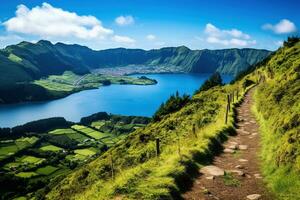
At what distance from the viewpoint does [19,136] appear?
19962 centimetres

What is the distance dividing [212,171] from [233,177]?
1.10 metres

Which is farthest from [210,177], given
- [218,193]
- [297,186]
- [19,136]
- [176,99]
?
[19,136]

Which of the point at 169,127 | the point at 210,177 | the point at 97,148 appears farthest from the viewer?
the point at 97,148

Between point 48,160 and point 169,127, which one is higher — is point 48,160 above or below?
below

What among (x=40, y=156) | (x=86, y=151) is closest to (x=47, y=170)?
(x=40, y=156)

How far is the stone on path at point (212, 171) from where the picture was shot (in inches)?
590

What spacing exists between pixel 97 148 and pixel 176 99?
119 metres

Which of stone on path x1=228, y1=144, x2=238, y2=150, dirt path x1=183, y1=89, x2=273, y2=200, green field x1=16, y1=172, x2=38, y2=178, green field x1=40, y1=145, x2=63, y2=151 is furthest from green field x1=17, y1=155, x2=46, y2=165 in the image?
dirt path x1=183, y1=89, x2=273, y2=200

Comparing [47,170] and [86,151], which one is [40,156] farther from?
[47,170]

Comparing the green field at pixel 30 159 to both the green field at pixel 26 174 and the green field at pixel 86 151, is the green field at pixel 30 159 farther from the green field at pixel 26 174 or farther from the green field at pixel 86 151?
the green field at pixel 86 151

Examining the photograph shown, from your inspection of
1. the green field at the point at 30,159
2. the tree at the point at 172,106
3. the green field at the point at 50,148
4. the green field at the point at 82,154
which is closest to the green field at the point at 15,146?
the green field at the point at 30,159

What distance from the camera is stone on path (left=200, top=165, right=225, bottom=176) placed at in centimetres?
1498

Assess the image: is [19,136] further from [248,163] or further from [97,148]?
[248,163]

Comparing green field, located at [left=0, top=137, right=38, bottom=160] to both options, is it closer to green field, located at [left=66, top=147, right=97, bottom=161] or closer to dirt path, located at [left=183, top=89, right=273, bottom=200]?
green field, located at [left=66, top=147, right=97, bottom=161]
